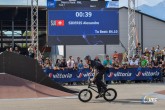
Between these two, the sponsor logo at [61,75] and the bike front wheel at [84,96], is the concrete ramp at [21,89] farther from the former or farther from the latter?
the sponsor logo at [61,75]

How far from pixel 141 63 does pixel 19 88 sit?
11.3m

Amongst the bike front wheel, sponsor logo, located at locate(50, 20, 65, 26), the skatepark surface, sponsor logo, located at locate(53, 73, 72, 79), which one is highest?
sponsor logo, located at locate(50, 20, 65, 26)

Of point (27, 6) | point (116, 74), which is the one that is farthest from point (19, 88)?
point (27, 6)

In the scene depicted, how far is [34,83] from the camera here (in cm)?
1681

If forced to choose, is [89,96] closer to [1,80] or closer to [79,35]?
[1,80]

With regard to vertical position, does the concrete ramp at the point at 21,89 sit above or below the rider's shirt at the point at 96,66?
below

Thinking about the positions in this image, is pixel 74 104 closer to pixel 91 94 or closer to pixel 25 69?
pixel 91 94

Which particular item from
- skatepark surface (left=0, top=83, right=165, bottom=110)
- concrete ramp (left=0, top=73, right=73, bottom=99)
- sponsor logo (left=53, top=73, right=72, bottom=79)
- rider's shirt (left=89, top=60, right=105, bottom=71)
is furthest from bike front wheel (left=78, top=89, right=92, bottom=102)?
sponsor logo (left=53, top=73, right=72, bottom=79)

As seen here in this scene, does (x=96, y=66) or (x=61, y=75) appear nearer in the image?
(x=96, y=66)

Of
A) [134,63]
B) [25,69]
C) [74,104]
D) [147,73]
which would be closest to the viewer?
[74,104]

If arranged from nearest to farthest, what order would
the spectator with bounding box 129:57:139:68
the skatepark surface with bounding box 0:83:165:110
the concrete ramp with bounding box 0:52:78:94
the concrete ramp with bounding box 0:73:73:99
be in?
the skatepark surface with bounding box 0:83:165:110 → the concrete ramp with bounding box 0:73:73:99 → the concrete ramp with bounding box 0:52:78:94 → the spectator with bounding box 129:57:139:68

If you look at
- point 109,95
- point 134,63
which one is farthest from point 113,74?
point 109,95

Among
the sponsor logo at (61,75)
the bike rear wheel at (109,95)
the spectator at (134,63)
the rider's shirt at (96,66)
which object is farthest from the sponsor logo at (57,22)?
the bike rear wheel at (109,95)

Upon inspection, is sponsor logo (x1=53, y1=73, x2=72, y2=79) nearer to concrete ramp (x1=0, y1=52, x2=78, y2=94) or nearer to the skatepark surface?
concrete ramp (x1=0, y1=52, x2=78, y2=94)
